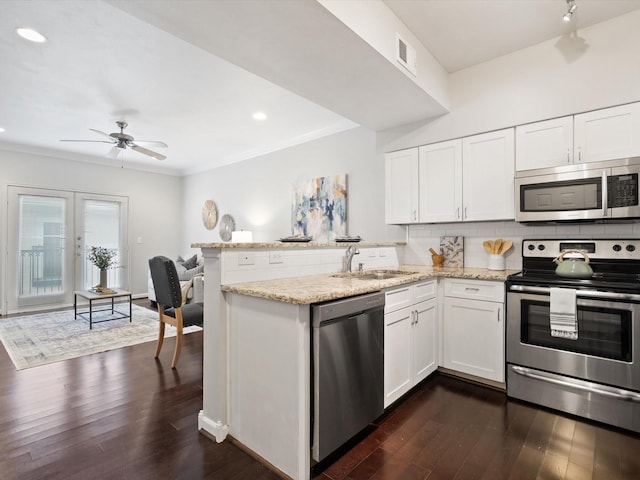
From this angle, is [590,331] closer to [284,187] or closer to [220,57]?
[220,57]

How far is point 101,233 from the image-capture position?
6.31 meters

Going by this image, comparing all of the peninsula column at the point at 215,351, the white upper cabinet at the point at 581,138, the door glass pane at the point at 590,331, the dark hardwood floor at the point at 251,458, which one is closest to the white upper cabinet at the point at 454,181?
the white upper cabinet at the point at 581,138

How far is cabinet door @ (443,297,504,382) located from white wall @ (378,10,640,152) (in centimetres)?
157

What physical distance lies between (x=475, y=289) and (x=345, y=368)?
4.82 feet

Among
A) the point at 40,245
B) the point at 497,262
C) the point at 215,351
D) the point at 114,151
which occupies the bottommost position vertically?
the point at 215,351

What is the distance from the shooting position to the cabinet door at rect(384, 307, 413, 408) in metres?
2.17

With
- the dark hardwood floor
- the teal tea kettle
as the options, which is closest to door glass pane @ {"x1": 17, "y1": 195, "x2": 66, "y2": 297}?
the dark hardwood floor

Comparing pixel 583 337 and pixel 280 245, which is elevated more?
pixel 280 245

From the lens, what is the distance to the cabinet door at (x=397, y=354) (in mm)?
2170

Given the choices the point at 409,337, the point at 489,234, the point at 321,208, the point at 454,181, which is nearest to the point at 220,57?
the point at 454,181

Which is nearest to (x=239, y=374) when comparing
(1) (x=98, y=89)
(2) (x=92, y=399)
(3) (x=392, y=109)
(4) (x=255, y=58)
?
(2) (x=92, y=399)

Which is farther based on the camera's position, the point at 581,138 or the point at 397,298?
the point at 581,138

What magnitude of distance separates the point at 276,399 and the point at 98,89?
3.61m

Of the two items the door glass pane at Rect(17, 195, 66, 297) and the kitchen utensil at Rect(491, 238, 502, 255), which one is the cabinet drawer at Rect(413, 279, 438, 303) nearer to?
the kitchen utensil at Rect(491, 238, 502, 255)
